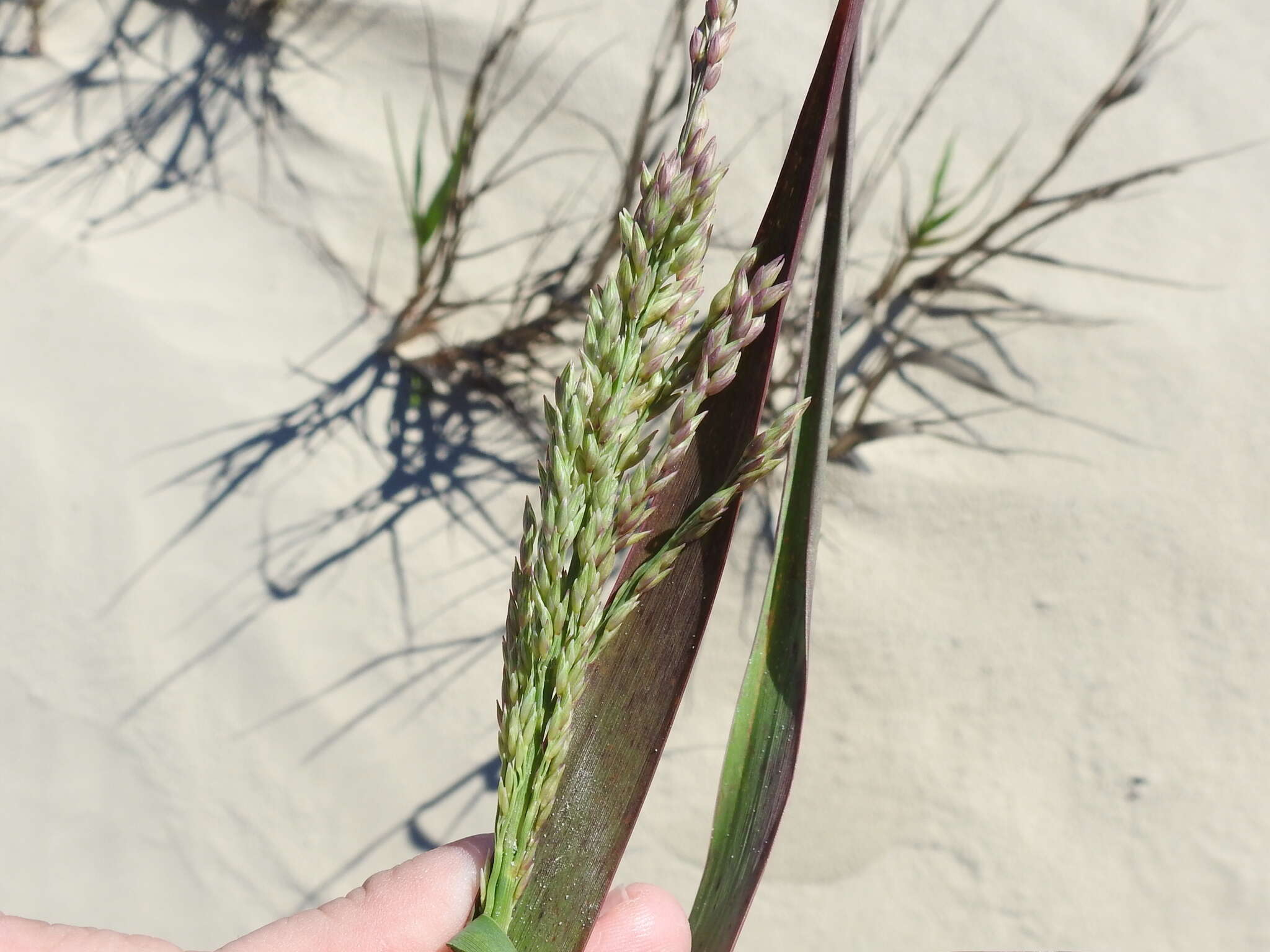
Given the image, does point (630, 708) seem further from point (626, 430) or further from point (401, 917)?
point (401, 917)

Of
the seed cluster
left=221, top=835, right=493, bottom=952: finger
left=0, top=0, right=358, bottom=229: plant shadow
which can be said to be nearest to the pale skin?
Result: left=221, top=835, right=493, bottom=952: finger

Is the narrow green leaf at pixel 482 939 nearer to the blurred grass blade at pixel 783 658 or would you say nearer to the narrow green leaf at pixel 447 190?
the blurred grass blade at pixel 783 658

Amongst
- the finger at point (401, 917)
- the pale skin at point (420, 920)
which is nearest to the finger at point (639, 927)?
the pale skin at point (420, 920)

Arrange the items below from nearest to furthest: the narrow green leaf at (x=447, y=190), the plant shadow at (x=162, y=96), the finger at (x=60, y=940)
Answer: the finger at (x=60, y=940) → the narrow green leaf at (x=447, y=190) → the plant shadow at (x=162, y=96)

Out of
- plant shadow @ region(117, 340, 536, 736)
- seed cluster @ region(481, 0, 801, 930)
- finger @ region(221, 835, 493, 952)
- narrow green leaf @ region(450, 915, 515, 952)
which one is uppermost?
plant shadow @ region(117, 340, 536, 736)

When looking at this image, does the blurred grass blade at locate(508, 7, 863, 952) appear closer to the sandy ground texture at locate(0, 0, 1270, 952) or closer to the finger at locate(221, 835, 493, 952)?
the finger at locate(221, 835, 493, 952)

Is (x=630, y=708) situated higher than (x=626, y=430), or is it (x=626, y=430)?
(x=626, y=430)

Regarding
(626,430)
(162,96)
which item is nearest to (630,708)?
(626,430)
